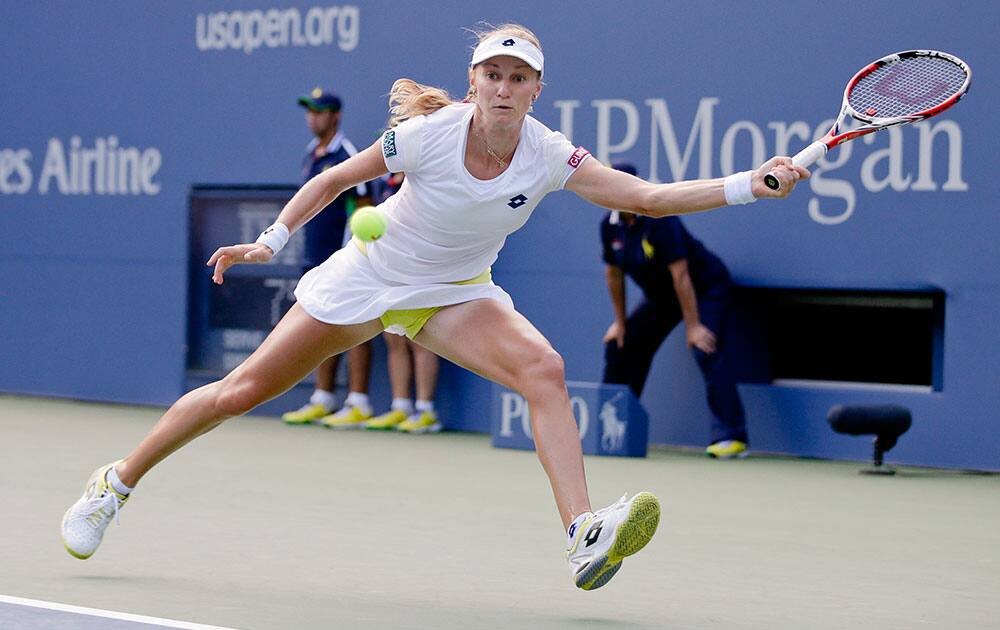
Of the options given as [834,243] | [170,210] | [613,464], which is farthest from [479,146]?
[170,210]

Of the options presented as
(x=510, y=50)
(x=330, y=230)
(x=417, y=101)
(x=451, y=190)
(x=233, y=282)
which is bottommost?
(x=233, y=282)

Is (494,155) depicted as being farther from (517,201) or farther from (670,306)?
(670,306)

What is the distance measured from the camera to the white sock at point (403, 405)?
34.0 feet

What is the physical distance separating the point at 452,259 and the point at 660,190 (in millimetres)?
682

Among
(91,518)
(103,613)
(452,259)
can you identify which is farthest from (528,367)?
(91,518)

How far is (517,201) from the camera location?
15.7 feet

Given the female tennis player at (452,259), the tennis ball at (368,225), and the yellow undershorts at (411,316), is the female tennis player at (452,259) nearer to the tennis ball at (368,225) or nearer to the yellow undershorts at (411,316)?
the yellow undershorts at (411,316)

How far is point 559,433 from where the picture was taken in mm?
4656

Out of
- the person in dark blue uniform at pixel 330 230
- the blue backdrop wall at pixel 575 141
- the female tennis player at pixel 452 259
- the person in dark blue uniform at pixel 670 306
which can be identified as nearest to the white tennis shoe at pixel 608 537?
the female tennis player at pixel 452 259

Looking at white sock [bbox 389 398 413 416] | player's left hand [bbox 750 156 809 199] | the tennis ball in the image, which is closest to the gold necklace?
the tennis ball

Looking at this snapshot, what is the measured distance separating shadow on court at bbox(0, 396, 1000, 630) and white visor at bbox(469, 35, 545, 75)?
5.00ft

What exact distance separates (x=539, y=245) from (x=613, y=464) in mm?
1947

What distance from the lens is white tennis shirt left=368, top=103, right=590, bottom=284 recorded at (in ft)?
15.7

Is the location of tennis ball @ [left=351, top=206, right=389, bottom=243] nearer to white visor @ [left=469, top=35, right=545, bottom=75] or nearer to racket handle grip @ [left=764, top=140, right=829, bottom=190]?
white visor @ [left=469, top=35, right=545, bottom=75]
